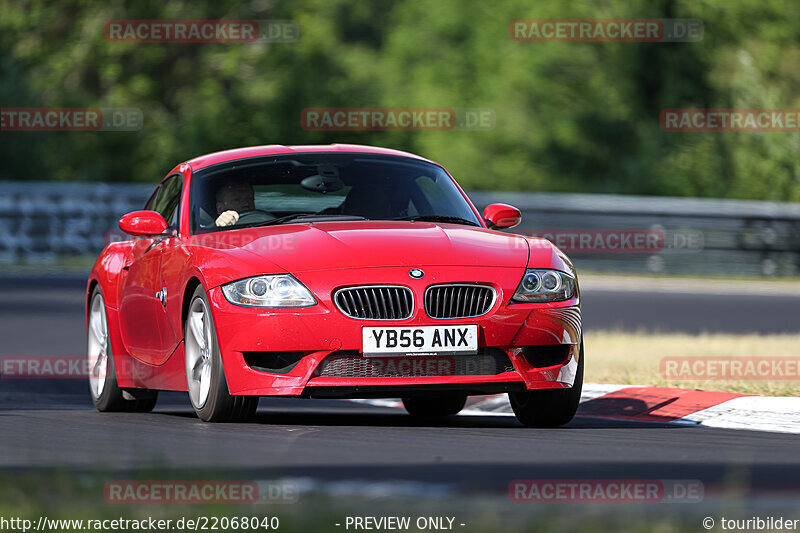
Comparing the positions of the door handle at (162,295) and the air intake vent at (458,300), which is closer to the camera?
the air intake vent at (458,300)

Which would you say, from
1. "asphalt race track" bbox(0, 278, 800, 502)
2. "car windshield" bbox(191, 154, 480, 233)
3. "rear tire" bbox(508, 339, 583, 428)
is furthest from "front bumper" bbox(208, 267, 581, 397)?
"car windshield" bbox(191, 154, 480, 233)

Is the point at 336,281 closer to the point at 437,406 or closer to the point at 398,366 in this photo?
the point at 398,366

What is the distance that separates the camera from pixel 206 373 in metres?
8.34

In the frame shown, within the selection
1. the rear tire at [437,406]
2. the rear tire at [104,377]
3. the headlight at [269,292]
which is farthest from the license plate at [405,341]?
the rear tire at [104,377]

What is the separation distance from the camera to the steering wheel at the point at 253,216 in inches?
354

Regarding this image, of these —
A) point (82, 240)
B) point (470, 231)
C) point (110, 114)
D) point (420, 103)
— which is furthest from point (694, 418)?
point (420, 103)

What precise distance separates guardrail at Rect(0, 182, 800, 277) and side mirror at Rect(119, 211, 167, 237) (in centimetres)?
1810

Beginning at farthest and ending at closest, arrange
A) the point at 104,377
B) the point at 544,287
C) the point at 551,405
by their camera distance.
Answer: the point at 104,377 → the point at 551,405 → the point at 544,287

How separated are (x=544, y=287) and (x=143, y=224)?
241 centimetres

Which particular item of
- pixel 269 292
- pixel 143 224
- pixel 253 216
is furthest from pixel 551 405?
pixel 143 224

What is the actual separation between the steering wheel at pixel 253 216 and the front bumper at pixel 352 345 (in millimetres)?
998

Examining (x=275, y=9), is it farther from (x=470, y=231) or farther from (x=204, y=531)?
(x=204, y=531)

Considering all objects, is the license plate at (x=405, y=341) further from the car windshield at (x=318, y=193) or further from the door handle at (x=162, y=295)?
the door handle at (x=162, y=295)

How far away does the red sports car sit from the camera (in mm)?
7887
